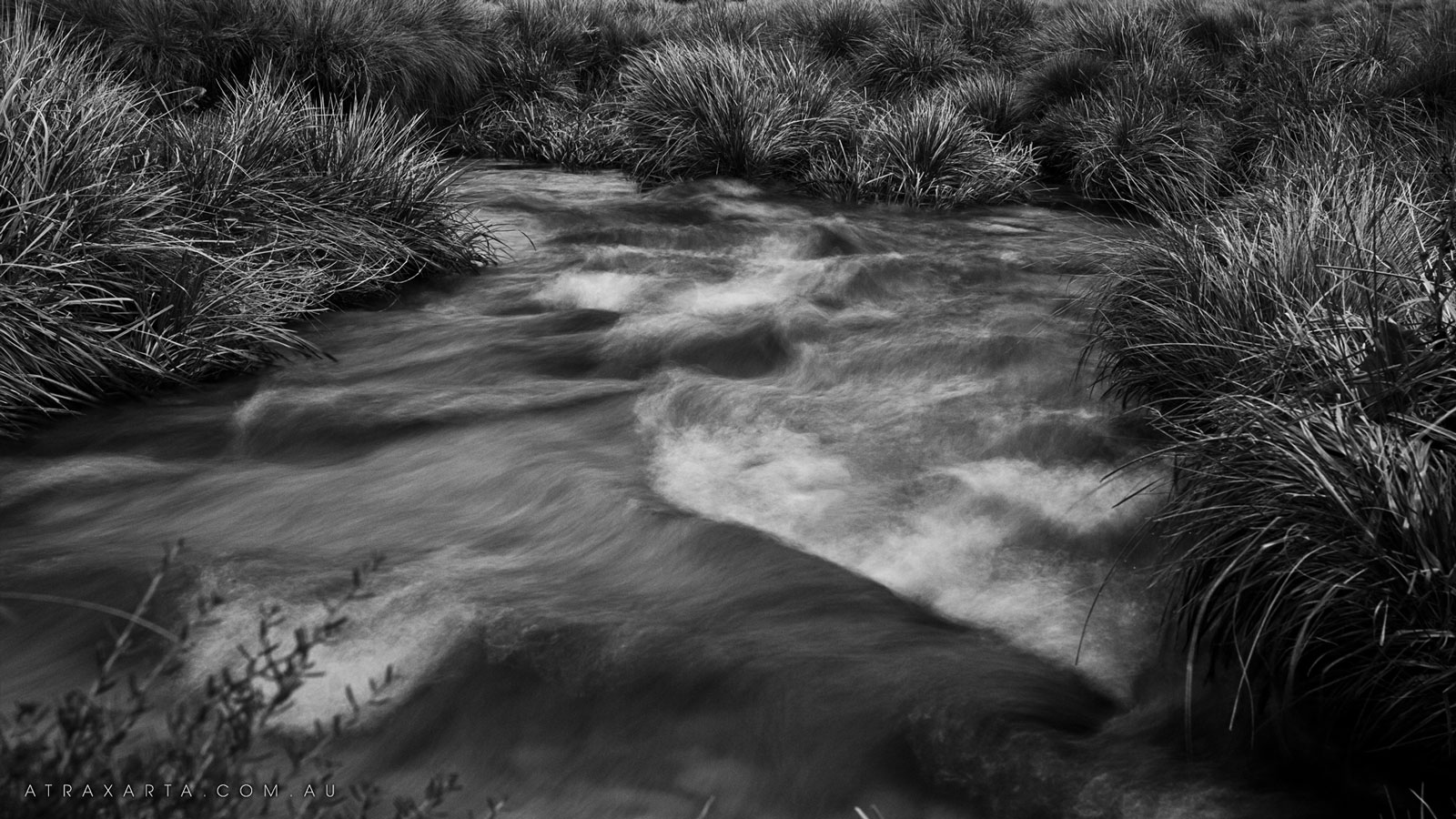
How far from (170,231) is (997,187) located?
6.26m

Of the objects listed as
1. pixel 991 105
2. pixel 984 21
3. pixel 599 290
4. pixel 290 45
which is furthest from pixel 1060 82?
pixel 290 45

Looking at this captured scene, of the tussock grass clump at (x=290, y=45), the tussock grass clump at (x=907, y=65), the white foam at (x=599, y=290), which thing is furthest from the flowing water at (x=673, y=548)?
the tussock grass clump at (x=907, y=65)

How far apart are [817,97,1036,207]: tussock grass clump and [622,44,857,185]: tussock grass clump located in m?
0.45

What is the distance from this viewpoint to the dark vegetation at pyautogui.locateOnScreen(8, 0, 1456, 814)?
2812mm

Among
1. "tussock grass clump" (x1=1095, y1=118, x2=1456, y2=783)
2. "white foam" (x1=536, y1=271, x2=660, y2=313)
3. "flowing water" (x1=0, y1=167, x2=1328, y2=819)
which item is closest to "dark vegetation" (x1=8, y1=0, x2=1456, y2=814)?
"tussock grass clump" (x1=1095, y1=118, x2=1456, y2=783)

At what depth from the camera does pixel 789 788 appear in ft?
9.24

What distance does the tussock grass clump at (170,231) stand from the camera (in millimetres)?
4598

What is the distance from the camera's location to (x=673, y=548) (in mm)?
4008

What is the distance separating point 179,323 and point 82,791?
13.2 feet

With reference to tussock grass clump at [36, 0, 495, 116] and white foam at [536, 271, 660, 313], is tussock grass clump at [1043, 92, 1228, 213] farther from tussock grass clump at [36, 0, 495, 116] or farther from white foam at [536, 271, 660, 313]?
tussock grass clump at [36, 0, 495, 116]

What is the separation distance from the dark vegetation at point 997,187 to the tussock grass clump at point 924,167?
0.09 ft

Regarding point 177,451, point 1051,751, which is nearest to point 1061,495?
point 1051,751

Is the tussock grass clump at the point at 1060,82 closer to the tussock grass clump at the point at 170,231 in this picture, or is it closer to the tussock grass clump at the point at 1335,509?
the tussock grass clump at the point at 170,231

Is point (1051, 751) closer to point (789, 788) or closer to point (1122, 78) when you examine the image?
point (789, 788)
